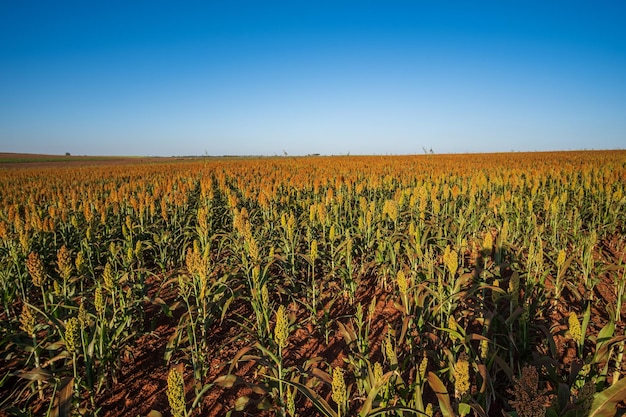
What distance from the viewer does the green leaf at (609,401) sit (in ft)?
4.71

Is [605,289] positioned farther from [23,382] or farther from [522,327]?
[23,382]

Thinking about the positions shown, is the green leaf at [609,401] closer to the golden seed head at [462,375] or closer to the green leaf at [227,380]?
the golden seed head at [462,375]

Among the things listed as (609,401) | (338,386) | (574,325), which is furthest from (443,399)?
(574,325)

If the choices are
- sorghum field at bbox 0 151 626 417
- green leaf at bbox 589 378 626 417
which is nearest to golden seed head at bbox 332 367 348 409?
sorghum field at bbox 0 151 626 417

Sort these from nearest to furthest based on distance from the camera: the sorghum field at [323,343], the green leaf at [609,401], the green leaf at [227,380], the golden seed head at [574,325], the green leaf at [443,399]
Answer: the green leaf at [609,401] < the green leaf at [443,399] < the sorghum field at [323,343] < the golden seed head at [574,325] < the green leaf at [227,380]

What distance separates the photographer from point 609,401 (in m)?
1.45

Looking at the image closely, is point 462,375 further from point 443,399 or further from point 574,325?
point 574,325

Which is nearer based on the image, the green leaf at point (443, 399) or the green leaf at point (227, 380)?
the green leaf at point (443, 399)

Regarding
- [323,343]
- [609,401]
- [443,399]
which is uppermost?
[609,401]

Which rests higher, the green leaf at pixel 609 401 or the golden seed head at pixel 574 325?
the golden seed head at pixel 574 325

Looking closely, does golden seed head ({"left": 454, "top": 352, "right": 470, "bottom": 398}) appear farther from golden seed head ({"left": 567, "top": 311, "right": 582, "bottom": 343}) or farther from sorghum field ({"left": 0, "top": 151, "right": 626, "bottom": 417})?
golden seed head ({"left": 567, "top": 311, "right": 582, "bottom": 343})

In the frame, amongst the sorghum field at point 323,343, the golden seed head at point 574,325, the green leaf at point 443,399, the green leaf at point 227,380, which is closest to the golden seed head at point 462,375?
the sorghum field at point 323,343

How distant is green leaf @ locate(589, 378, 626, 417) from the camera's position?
4.71ft

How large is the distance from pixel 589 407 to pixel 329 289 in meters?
3.04
